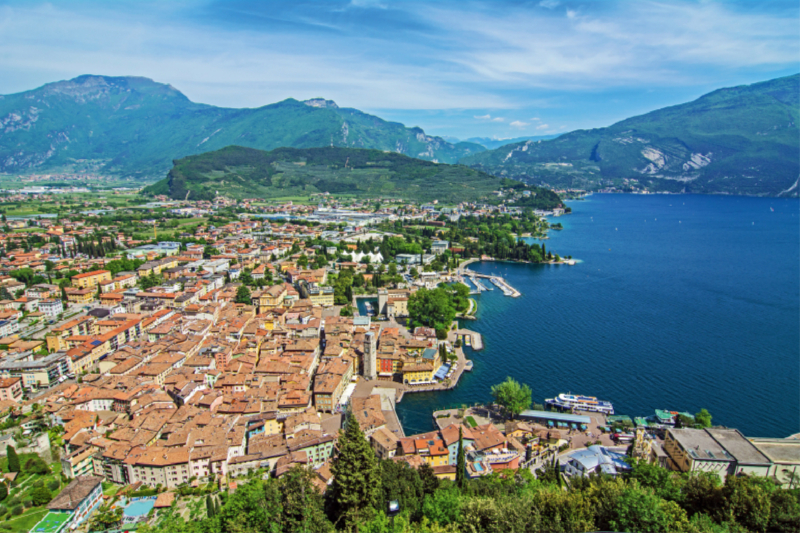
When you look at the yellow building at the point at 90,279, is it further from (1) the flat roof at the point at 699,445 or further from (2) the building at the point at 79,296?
(1) the flat roof at the point at 699,445

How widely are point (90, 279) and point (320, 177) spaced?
56.7 m

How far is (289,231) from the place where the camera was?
40219 mm

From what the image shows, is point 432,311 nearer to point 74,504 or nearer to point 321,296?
point 321,296

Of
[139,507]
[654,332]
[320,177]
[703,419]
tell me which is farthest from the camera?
[320,177]

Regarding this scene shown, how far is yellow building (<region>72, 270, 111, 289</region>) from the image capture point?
22.7m

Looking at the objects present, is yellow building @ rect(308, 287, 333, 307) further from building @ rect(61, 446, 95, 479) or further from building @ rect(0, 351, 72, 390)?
building @ rect(61, 446, 95, 479)

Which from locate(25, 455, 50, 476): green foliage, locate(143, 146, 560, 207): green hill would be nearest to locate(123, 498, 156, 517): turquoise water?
locate(25, 455, 50, 476): green foliage

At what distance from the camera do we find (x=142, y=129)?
136 meters

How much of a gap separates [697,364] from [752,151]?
101551mm

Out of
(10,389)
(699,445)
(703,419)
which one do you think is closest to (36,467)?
(10,389)

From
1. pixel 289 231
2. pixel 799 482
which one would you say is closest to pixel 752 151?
pixel 289 231

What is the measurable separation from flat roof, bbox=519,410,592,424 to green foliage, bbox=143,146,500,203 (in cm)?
5362

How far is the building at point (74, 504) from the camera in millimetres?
8781

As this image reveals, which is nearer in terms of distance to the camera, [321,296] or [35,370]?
[35,370]
